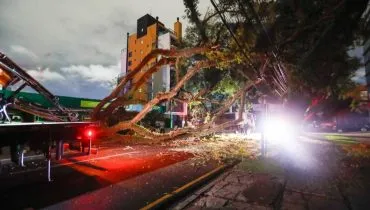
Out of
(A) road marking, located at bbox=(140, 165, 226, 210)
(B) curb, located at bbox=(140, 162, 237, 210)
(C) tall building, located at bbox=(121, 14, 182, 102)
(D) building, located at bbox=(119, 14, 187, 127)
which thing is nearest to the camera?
(A) road marking, located at bbox=(140, 165, 226, 210)

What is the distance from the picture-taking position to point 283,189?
22.5 ft

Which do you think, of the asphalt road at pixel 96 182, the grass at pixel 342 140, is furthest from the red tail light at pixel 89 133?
the grass at pixel 342 140

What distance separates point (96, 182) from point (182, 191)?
2.39 m

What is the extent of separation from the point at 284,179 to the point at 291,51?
11639 mm

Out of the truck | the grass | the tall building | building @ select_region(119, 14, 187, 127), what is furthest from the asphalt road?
the tall building

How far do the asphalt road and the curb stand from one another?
0.60 feet

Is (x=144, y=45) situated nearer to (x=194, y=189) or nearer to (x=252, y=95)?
(x=252, y=95)

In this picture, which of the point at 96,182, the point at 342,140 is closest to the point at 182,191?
the point at 96,182

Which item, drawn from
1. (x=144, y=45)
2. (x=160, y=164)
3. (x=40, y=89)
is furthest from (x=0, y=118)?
(x=144, y=45)

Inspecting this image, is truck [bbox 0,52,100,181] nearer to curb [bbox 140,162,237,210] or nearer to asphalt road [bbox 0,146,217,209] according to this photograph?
asphalt road [bbox 0,146,217,209]

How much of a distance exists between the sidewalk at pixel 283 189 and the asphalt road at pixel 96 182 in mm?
916

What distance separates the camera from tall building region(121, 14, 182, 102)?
51375 millimetres

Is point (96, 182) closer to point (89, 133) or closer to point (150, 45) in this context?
point (89, 133)

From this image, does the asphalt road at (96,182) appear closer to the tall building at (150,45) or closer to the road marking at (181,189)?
the road marking at (181,189)
